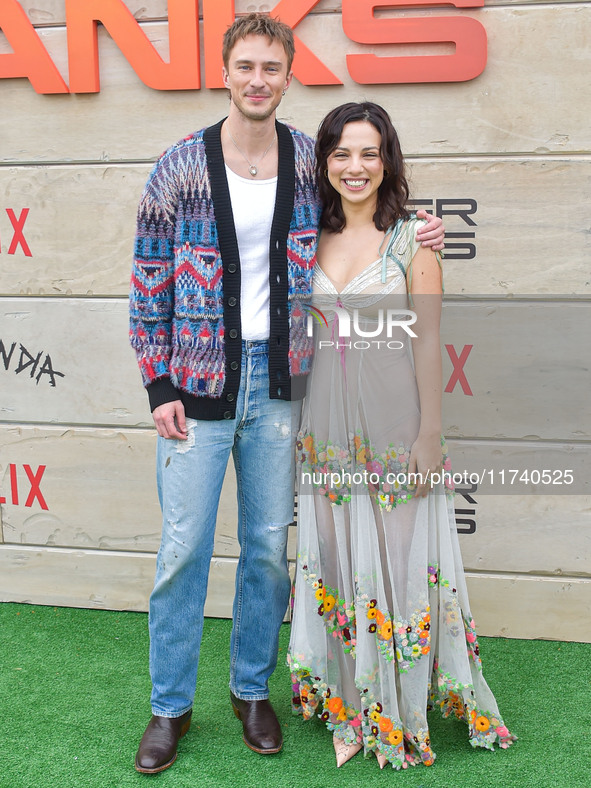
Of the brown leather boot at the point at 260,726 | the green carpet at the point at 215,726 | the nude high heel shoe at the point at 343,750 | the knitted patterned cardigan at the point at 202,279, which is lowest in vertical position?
the green carpet at the point at 215,726

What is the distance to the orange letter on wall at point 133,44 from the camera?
2672 millimetres

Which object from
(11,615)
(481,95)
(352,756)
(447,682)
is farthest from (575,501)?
(11,615)

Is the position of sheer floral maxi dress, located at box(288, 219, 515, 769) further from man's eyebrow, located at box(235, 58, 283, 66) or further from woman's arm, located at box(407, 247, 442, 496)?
man's eyebrow, located at box(235, 58, 283, 66)

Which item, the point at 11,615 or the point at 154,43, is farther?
the point at 11,615

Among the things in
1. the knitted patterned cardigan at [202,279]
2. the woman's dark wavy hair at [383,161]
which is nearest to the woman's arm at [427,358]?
the woman's dark wavy hair at [383,161]

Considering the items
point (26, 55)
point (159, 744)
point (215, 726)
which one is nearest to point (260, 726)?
point (215, 726)

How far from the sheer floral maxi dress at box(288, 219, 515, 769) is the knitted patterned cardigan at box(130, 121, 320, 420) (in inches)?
4.5

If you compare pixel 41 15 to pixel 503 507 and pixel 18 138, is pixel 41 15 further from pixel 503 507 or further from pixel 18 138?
pixel 503 507

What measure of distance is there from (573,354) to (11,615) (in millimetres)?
2297

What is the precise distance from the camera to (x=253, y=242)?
1984 millimetres

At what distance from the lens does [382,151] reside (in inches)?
77.8

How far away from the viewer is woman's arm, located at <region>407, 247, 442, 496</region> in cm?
194

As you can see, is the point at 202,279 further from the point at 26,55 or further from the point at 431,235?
the point at 26,55

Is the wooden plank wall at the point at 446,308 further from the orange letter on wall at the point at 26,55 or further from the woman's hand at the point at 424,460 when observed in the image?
the woman's hand at the point at 424,460
